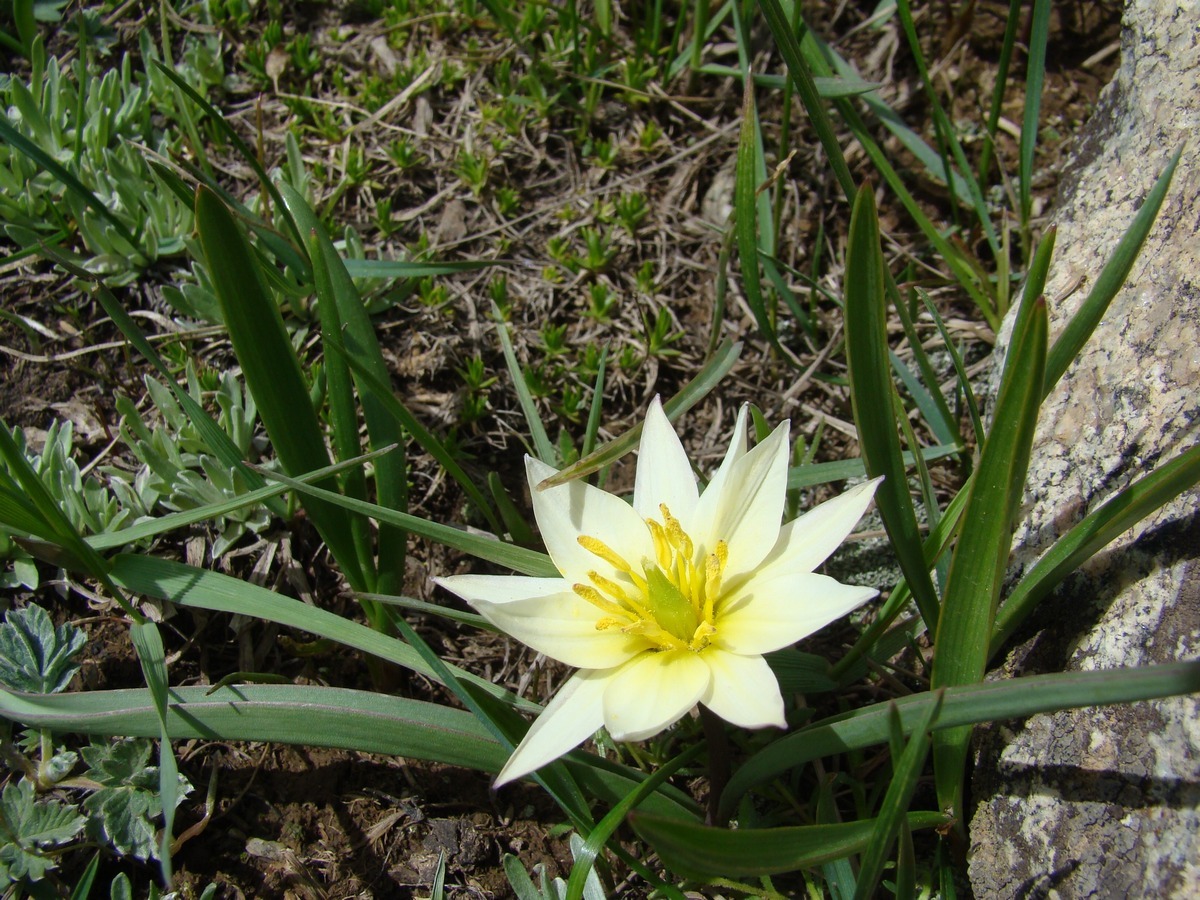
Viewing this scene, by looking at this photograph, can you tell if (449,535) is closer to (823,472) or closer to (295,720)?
(295,720)

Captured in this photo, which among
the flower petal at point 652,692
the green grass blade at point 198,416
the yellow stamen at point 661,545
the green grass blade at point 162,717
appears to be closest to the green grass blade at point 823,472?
the yellow stamen at point 661,545

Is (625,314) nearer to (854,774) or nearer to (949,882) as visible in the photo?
(854,774)

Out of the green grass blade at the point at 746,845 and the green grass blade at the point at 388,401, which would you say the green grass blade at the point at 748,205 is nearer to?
the green grass blade at the point at 388,401

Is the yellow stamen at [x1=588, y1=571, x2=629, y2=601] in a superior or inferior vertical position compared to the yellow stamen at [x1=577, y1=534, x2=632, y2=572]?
inferior

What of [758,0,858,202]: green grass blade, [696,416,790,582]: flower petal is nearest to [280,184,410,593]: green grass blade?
[696,416,790,582]: flower petal

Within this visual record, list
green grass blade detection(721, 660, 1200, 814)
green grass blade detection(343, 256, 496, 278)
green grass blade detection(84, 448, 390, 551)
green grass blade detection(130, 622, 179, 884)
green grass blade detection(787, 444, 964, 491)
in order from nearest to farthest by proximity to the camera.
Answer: green grass blade detection(721, 660, 1200, 814), green grass blade detection(130, 622, 179, 884), green grass blade detection(84, 448, 390, 551), green grass blade detection(787, 444, 964, 491), green grass blade detection(343, 256, 496, 278)

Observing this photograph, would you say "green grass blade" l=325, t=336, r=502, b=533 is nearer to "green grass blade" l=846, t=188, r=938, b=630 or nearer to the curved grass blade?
the curved grass blade
